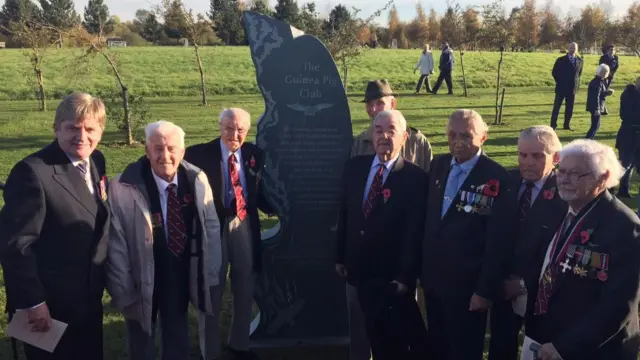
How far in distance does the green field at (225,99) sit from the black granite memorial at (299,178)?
0.44 meters

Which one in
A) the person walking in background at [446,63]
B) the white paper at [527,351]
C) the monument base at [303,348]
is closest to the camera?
the white paper at [527,351]

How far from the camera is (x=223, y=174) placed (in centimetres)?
452

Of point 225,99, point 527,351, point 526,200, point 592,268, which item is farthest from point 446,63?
point 592,268

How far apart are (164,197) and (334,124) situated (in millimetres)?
1781

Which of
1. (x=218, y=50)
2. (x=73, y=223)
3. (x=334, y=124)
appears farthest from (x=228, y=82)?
(x=73, y=223)

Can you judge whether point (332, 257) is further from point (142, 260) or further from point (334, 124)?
point (142, 260)

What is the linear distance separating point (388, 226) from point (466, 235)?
613 millimetres

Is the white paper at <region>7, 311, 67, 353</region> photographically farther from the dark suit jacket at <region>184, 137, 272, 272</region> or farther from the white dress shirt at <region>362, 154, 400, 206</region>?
the white dress shirt at <region>362, 154, 400, 206</region>

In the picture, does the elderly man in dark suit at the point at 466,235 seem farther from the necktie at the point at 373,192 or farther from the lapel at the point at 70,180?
the lapel at the point at 70,180

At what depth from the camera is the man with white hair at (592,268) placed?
9.39ft

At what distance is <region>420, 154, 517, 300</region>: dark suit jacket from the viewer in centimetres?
374

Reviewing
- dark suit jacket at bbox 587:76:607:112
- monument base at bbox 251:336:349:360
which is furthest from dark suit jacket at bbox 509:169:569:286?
dark suit jacket at bbox 587:76:607:112

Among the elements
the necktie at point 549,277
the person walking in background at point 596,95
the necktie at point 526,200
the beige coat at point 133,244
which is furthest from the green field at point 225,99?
the necktie at point 549,277

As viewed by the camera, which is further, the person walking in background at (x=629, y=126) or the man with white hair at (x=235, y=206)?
the person walking in background at (x=629, y=126)
